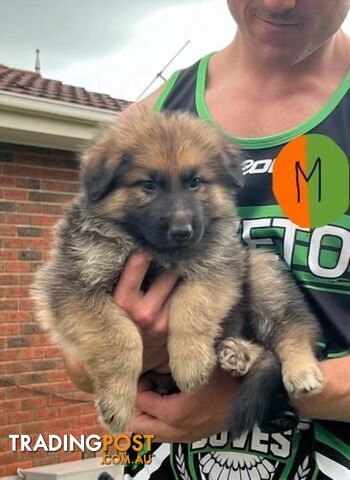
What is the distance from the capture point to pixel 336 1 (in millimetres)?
1966

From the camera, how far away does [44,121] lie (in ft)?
17.6

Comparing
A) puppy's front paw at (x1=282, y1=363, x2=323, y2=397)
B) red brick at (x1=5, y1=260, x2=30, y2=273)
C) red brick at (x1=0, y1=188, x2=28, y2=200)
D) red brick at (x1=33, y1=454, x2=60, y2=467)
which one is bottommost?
red brick at (x1=33, y1=454, x2=60, y2=467)

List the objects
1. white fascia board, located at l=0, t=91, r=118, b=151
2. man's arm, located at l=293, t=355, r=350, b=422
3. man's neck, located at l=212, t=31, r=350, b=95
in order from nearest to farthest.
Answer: man's arm, located at l=293, t=355, r=350, b=422
man's neck, located at l=212, t=31, r=350, b=95
white fascia board, located at l=0, t=91, r=118, b=151

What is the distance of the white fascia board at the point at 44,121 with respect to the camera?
202 inches

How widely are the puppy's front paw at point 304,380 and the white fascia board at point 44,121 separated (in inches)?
137

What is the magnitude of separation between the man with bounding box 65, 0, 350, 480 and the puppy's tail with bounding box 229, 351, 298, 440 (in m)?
0.05

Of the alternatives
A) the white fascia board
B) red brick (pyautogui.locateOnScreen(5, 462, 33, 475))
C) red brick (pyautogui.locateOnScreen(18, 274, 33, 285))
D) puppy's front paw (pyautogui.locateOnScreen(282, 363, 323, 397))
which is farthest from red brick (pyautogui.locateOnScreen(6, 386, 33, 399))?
puppy's front paw (pyautogui.locateOnScreen(282, 363, 323, 397))

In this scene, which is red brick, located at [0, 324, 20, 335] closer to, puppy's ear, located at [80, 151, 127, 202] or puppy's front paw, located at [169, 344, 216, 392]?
puppy's ear, located at [80, 151, 127, 202]

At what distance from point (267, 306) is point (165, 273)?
1.03ft

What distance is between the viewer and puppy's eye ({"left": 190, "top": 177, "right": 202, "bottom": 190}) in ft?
6.80

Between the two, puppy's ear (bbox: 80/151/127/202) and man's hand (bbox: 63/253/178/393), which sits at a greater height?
puppy's ear (bbox: 80/151/127/202)

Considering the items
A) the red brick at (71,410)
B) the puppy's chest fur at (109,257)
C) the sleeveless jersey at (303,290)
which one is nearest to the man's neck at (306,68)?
the sleeveless jersey at (303,290)

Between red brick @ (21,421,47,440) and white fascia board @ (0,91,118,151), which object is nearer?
white fascia board @ (0,91,118,151)

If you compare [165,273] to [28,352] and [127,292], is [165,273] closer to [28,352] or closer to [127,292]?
[127,292]
